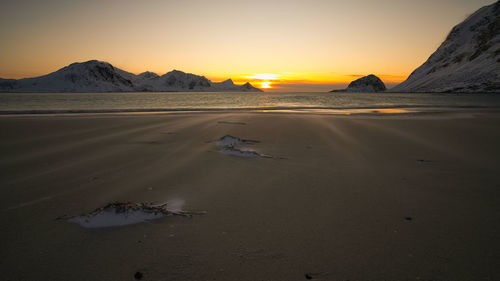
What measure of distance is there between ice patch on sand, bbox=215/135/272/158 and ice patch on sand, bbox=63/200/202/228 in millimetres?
3254

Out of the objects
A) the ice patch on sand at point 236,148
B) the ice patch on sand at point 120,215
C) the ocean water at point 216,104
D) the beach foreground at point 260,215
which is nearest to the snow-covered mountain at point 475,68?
the ocean water at point 216,104

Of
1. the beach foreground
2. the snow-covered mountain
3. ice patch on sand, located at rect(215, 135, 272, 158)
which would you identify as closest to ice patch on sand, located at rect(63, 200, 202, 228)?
the beach foreground

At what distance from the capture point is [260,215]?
3.21 meters

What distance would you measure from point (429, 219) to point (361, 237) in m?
1.09

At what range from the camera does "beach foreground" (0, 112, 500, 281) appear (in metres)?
2.24

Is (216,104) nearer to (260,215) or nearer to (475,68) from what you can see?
(260,215)

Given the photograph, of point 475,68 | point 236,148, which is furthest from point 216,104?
point 475,68

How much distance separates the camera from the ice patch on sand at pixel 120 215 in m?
2.96

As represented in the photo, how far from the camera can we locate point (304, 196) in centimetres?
383

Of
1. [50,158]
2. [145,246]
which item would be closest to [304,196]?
[145,246]

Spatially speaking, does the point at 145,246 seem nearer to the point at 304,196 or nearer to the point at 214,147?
the point at 304,196

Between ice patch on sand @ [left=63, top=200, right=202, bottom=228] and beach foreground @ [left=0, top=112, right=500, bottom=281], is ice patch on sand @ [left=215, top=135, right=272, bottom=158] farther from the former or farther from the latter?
ice patch on sand @ [left=63, top=200, right=202, bottom=228]

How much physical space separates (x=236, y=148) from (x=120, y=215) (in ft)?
13.9

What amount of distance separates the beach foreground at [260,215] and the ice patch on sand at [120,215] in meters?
0.10
